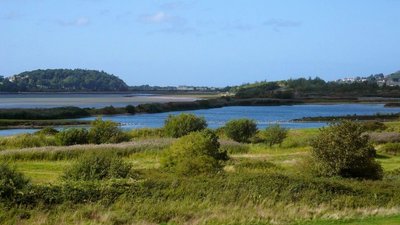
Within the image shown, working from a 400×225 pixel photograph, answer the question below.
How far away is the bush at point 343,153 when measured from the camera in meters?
25.9

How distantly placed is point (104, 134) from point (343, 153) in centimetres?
3200

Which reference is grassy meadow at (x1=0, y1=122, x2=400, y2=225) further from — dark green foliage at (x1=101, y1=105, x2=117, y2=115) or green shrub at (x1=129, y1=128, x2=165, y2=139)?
dark green foliage at (x1=101, y1=105, x2=117, y2=115)

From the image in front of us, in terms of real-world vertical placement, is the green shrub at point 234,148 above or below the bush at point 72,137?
below

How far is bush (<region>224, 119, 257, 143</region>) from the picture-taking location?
60.9 metres

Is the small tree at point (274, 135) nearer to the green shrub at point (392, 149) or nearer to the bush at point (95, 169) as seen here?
the green shrub at point (392, 149)

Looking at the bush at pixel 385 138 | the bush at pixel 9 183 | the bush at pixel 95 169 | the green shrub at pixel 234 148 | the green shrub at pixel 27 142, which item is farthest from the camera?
the bush at pixel 385 138

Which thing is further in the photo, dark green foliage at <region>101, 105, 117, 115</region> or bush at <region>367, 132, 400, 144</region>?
dark green foliage at <region>101, 105, 117, 115</region>

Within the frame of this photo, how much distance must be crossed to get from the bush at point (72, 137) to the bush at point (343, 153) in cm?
2908

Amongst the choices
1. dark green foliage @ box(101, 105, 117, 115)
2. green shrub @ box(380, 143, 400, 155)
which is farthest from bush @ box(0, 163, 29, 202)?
dark green foliage @ box(101, 105, 117, 115)

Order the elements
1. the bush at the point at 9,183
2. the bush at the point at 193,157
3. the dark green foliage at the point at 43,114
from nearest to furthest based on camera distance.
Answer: the bush at the point at 9,183, the bush at the point at 193,157, the dark green foliage at the point at 43,114

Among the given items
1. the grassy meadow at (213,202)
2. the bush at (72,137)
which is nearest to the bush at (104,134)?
the bush at (72,137)

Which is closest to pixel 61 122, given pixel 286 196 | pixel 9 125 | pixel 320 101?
pixel 9 125

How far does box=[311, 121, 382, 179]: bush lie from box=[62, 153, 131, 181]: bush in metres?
8.31

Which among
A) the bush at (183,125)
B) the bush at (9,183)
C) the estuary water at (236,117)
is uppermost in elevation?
the bush at (9,183)
